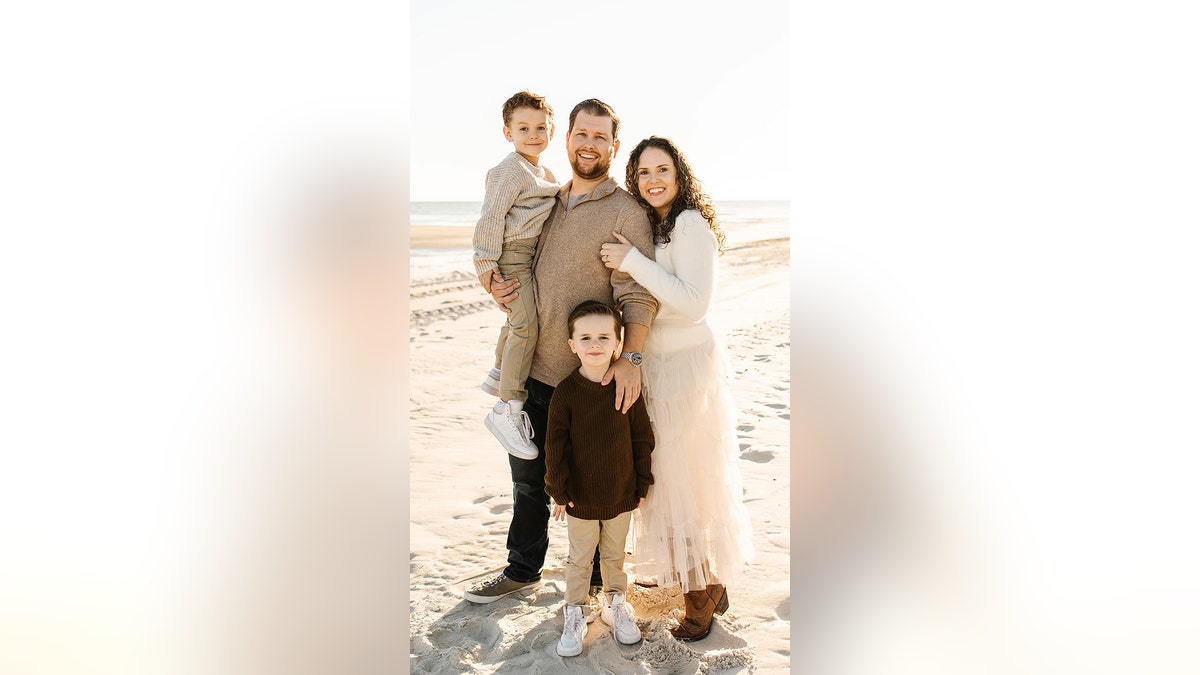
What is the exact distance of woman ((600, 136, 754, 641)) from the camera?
264cm

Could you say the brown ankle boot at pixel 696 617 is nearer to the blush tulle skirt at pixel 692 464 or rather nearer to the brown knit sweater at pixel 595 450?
the blush tulle skirt at pixel 692 464

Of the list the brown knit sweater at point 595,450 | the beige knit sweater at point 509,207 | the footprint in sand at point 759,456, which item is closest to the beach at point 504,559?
the footprint in sand at point 759,456

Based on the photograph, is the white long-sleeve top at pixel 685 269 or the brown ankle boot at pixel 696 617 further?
the brown ankle boot at pixel 696 617

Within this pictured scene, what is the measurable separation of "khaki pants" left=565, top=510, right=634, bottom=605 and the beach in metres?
0.19

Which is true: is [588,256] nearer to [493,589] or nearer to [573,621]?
[573,621]

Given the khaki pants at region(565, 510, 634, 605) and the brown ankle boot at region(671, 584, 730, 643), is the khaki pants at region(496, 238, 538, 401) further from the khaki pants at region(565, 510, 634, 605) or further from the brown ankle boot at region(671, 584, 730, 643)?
the brown ankle boot at region(671, 584, 730, 643)

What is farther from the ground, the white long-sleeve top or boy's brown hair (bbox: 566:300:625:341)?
the white long-sleeve top

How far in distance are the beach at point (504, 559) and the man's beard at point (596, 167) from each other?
5.28 feet

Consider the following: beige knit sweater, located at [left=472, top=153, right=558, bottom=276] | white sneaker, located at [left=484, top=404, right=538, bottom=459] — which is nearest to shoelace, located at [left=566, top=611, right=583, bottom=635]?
white sneaker, located at [left=484, top=404, right=538, bottom=459]

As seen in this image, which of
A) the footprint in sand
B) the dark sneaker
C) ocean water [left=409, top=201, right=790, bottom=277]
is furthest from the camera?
ocean water [left=409, top=201, right=790, bottom=277]

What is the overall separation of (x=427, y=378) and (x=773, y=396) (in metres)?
3.07

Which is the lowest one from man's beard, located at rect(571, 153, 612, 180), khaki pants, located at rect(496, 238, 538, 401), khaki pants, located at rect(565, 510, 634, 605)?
khaki pants, located at rect(565, 510, 634, 605)

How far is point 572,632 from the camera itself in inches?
111

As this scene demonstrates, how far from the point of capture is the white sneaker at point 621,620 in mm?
2840
